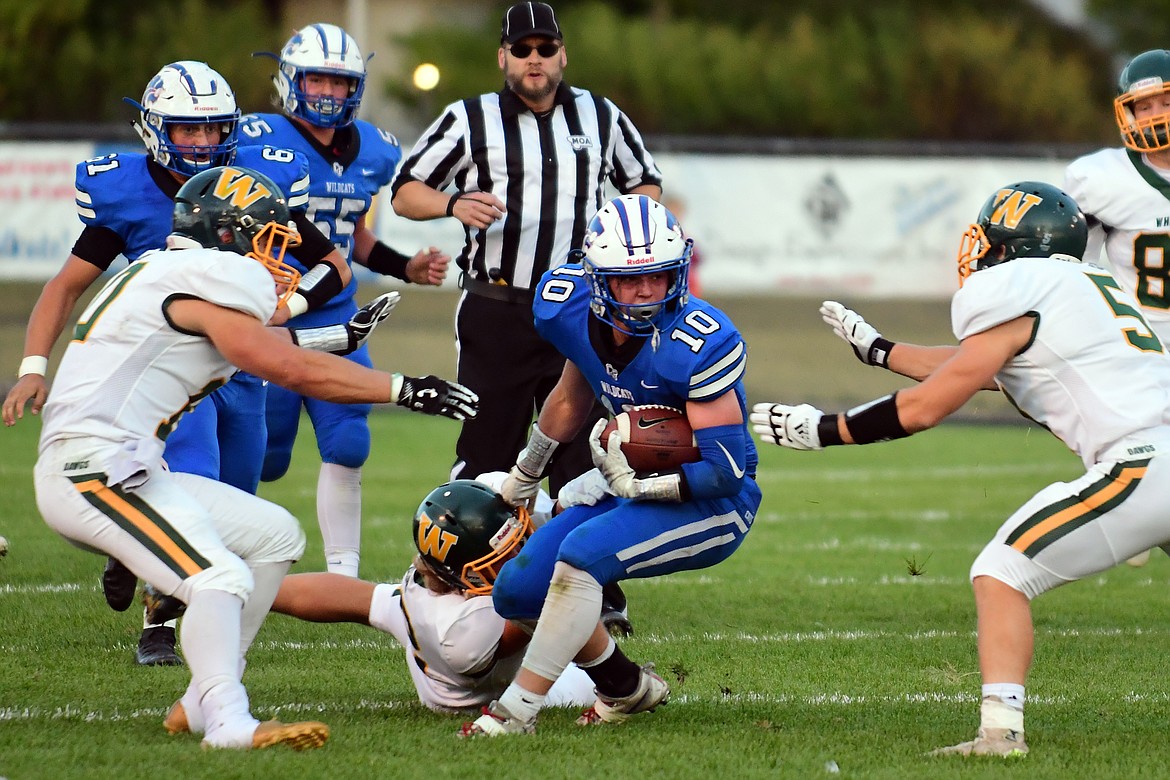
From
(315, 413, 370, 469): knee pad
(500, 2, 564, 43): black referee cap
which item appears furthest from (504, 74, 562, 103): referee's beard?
(315, 413, 370, 469): knee pad

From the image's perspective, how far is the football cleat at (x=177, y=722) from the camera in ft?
12.7

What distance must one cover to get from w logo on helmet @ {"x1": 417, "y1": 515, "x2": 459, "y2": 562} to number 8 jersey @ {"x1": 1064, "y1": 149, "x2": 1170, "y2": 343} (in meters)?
2.81

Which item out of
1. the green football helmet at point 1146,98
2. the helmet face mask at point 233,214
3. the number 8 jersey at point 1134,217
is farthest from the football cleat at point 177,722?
the green football helmet at point 1146,98

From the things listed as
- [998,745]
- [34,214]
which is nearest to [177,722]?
[998,745]

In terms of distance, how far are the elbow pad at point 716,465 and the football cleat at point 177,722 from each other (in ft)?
4.44

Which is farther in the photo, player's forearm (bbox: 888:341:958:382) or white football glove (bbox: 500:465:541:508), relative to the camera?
white football glove (bbox: 500:465:541:508)

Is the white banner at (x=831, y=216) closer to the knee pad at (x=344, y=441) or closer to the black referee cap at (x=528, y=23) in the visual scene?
the black referee cap at (x=528, y=23)

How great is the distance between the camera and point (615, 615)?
5.32 meters

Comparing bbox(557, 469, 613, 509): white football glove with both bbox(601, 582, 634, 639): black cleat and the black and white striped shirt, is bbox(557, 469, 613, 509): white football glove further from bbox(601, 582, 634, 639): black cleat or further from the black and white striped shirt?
the black and white striped shirt

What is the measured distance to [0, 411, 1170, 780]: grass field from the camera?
368 cm

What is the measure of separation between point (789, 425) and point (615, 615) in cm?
163

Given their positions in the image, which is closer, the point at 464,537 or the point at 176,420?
the point at 176,420

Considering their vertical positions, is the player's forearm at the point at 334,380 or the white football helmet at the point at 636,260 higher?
the white football helmet at the point at 636,260

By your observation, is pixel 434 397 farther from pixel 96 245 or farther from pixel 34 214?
pixel 34 214
